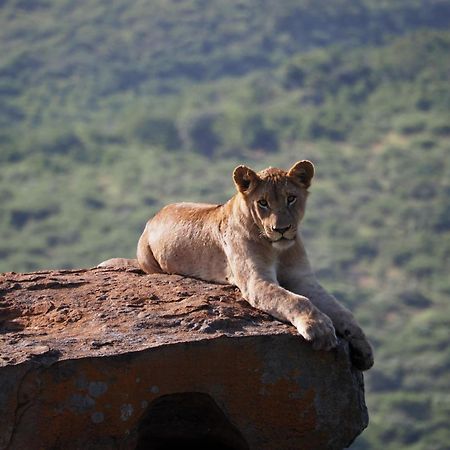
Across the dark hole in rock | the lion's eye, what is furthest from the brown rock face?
the lion's eye

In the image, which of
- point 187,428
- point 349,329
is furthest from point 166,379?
point 349,329

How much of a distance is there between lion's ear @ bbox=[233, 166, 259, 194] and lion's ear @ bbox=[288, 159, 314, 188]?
321 mm

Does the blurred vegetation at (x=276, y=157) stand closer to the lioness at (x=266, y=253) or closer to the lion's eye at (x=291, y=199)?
the lioness at (x=266, y=253)

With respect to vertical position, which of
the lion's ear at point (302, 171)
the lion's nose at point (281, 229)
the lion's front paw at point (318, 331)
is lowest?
the lion's front paw at point (318, 331)

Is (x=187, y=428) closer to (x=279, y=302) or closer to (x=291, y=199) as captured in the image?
(x=279, y=302)

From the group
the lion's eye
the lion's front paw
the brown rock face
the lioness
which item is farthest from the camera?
the lion's eye

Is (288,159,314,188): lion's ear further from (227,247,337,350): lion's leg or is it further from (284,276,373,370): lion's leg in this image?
(284,276,373,370): lion's leg

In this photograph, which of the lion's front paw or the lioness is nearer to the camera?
the lion's front paw

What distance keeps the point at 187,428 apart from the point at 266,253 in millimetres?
1742

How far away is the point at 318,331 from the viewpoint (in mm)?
11359

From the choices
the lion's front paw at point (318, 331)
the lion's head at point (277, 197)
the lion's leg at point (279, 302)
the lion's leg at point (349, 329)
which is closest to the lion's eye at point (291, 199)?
the lion's head at point (277, 197)

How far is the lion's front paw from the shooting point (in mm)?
11352

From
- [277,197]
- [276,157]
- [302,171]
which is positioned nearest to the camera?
[277,197]

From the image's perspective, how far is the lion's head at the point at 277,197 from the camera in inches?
476
